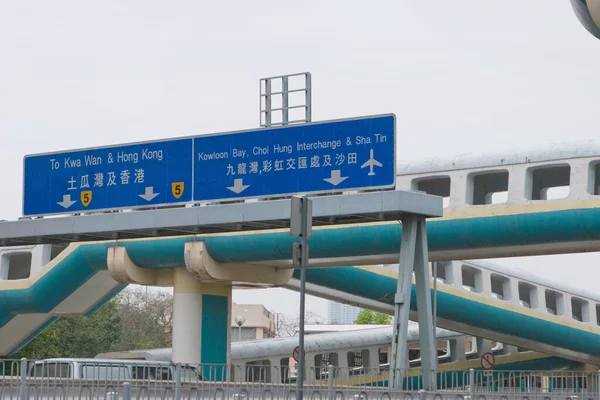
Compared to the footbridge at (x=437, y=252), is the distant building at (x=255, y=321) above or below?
above

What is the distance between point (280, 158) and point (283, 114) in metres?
1.21

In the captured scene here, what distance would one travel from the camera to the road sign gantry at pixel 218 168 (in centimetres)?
2458

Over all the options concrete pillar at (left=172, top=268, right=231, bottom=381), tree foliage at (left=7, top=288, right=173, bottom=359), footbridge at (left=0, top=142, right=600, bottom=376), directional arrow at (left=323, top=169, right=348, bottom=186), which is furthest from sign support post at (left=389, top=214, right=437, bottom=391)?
tree foliage at (left=7, top=288, right=173, bottom=359)

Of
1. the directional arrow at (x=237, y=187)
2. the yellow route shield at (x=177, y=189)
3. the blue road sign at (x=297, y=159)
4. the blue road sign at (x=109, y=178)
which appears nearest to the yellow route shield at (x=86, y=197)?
the blue road sign at (x=109, y=178)

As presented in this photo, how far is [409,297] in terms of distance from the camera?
2350cm

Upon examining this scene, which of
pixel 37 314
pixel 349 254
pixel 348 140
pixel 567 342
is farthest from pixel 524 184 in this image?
pixel 37 314

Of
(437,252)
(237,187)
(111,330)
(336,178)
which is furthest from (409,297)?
(111,330)

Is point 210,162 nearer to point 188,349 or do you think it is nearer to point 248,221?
point 248,221

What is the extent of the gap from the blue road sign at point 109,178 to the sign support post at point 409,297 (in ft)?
20.3

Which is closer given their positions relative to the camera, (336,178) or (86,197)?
(336,178)

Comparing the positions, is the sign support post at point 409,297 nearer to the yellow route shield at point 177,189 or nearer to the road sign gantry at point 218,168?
the road sign gantry at point 218,168

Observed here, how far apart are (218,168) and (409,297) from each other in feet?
20.6

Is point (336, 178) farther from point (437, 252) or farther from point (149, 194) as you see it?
point (437, 252)

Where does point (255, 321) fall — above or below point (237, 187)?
above
